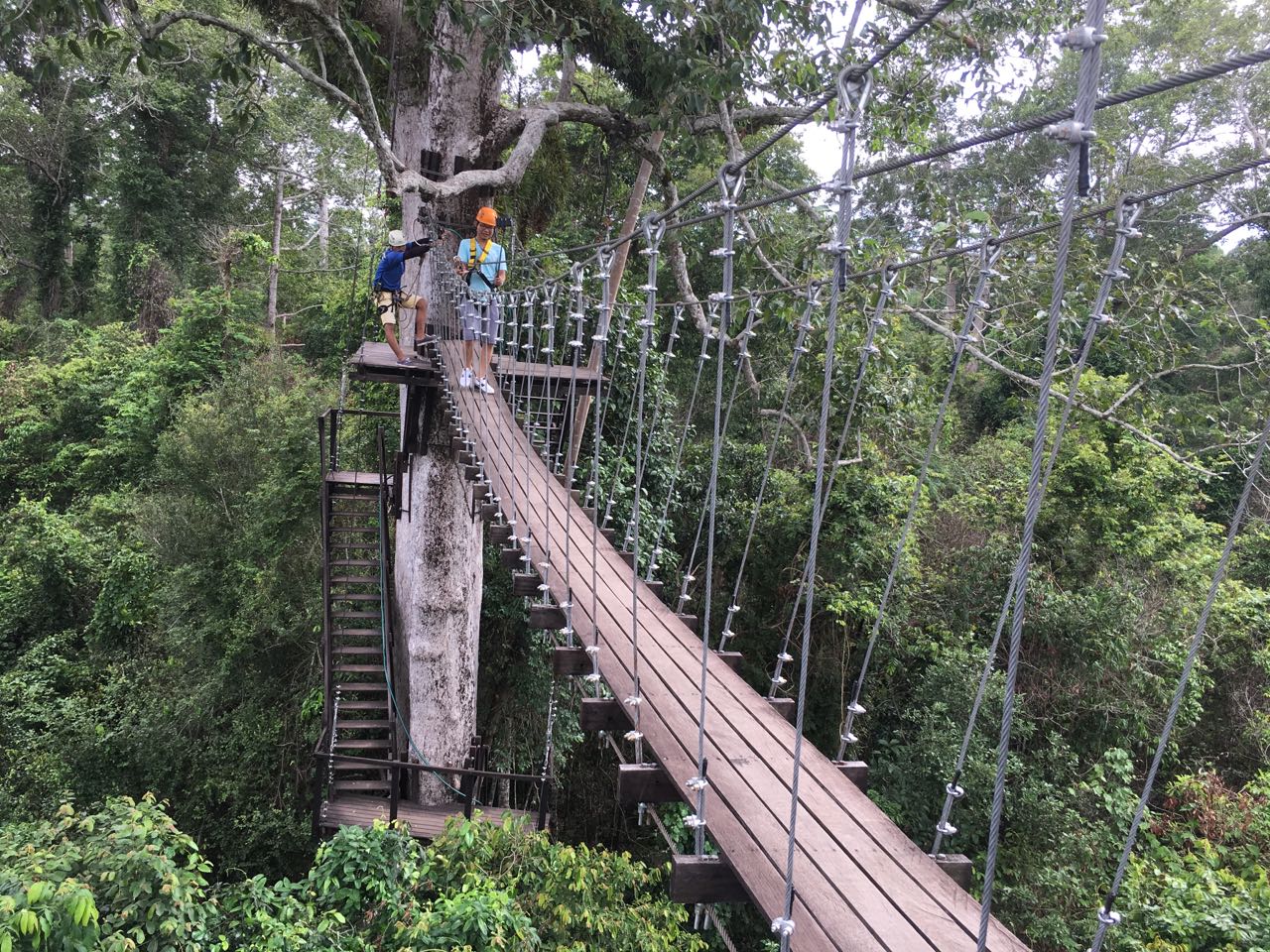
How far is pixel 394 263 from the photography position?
148 inches

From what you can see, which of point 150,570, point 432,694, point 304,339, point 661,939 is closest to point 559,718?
point 432,694

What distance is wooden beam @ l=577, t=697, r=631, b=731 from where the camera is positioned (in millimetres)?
1887

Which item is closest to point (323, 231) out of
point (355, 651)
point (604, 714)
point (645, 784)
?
point (355, 651)

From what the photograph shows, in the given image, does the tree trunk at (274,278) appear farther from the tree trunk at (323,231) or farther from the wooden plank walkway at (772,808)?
the wooden plank walkway at (772,808)

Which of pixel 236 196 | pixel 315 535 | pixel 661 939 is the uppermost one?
pixel 236 196

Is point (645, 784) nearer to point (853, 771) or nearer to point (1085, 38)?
point (853, 771)

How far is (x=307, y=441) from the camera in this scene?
20.9 ft

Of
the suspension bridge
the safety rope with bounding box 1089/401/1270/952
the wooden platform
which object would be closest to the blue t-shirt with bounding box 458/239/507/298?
the suspension bridge

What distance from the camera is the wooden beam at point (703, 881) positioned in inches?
54.7

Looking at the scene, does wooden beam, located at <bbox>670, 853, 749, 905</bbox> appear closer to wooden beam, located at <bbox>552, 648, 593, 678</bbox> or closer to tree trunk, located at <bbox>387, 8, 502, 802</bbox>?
wooden beam, located at <bbox>552, 648, 593, 678</bbox>

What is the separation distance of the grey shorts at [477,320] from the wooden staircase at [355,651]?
156cm

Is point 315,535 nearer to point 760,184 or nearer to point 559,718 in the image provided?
point 559,718

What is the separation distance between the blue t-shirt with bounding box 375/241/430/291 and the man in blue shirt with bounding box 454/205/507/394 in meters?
0.22

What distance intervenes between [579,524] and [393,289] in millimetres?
1697
